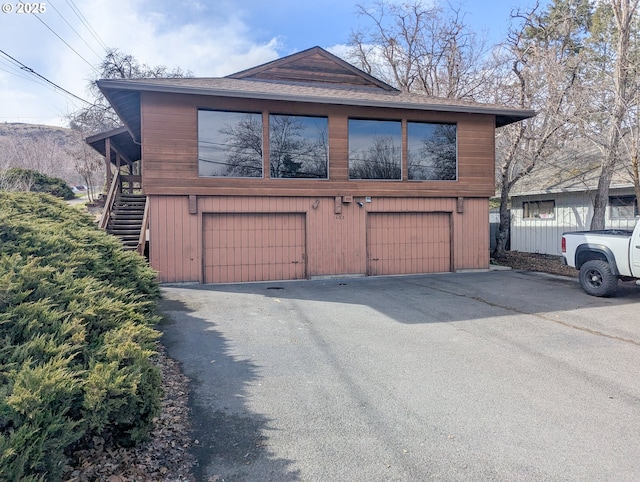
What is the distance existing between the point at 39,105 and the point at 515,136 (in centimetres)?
2843

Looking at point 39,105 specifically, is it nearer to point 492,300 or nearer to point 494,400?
point 492,300

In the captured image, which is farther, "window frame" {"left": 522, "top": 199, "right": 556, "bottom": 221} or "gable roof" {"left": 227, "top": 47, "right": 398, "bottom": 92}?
"window frame" {"left": 522, "top": 199, "right": 556, "bottom": 221}

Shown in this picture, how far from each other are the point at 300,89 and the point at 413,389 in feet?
30.7

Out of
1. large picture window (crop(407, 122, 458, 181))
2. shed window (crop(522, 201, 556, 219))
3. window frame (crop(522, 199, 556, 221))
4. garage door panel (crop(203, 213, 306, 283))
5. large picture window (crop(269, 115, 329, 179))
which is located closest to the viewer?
garage door panel (crop(203, 213, 306, 283))

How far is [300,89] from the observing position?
11.4 metres

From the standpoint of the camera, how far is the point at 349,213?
11.5m

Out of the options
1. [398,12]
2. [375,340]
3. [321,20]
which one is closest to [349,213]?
[375,340]

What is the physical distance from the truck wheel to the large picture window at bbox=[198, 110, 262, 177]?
310 inches

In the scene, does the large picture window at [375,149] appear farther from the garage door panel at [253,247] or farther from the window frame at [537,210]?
the window frame at [537,210]

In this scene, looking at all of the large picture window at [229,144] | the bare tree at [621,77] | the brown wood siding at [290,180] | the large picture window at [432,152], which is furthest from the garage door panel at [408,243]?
the bare tree at [621,77]

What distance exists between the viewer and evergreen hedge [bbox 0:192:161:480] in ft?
7.19

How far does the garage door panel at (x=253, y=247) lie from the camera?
10.7 meters

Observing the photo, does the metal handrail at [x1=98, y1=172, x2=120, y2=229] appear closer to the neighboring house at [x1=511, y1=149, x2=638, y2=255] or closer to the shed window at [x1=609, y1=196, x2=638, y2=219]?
the neighboring house at [x1=511, y1=149, x2=638, y2=255]

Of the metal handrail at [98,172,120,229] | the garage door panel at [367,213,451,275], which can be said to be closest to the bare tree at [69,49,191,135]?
the metal handrail at [98,172,120,229]
